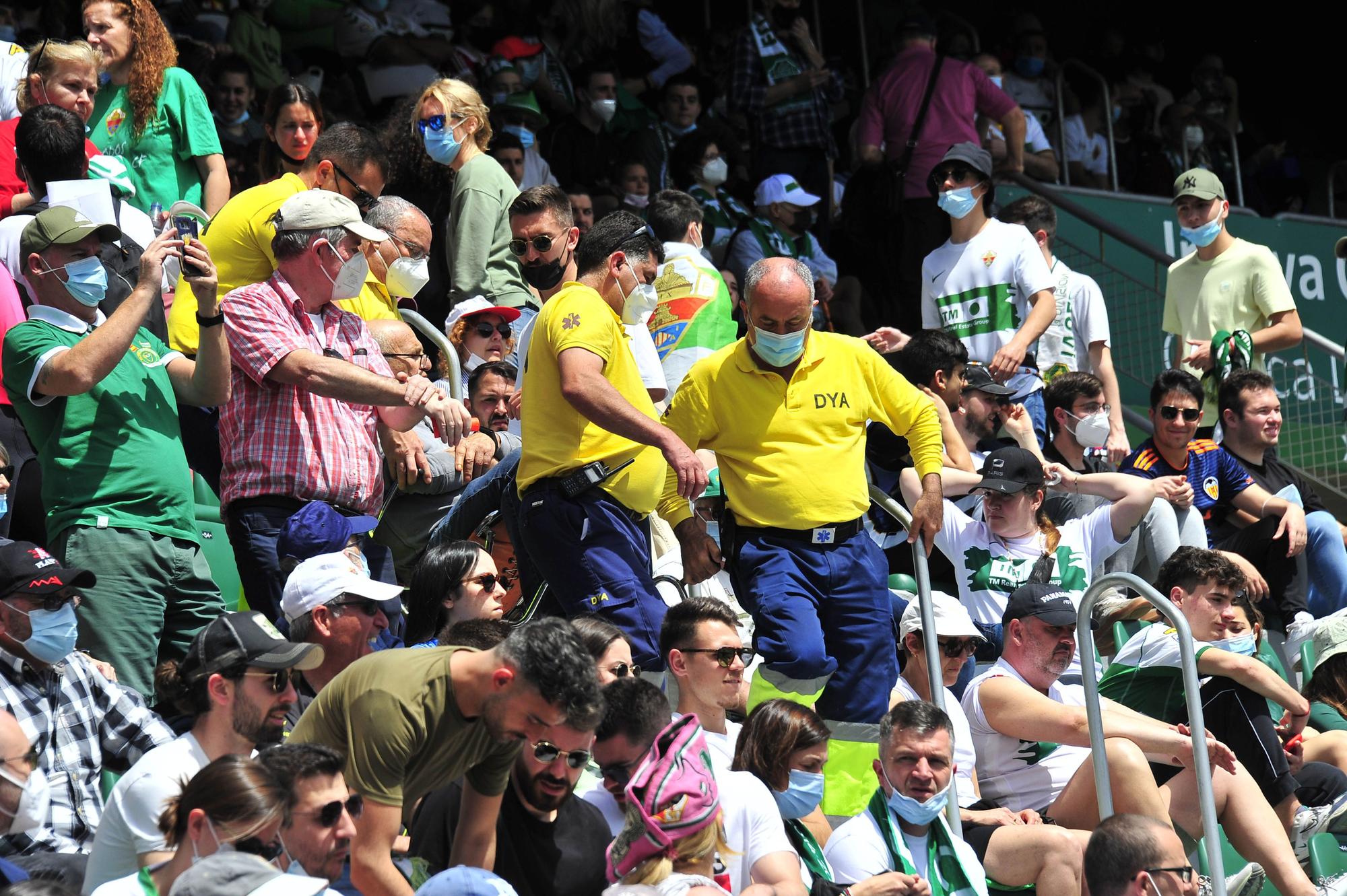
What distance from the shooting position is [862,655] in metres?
5.83

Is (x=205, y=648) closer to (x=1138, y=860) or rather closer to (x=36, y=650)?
(x=36, y=650)

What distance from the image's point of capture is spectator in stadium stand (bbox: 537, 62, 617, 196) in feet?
35.7

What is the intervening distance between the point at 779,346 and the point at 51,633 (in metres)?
2.45

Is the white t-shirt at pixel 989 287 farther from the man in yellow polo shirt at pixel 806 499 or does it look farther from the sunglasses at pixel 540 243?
the man in yellow polo shirt at pixel 806 499

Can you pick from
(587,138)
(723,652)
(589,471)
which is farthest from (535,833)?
(587,138)

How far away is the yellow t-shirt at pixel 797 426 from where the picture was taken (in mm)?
5898

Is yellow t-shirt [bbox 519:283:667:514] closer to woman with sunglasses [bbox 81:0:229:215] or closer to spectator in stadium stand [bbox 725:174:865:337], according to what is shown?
woman with sunglasses [bbox 81:0:229:215]

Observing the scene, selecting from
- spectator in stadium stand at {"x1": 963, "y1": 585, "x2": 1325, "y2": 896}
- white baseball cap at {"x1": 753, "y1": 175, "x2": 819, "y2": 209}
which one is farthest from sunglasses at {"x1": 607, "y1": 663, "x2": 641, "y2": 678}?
white baseball cap at {"x1": 753, "y1": 175, "x2": 819, "y2": 209}

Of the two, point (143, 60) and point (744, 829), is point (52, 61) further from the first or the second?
point (744, 829)

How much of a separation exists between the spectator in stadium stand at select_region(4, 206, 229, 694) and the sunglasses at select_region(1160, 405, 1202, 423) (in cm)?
457

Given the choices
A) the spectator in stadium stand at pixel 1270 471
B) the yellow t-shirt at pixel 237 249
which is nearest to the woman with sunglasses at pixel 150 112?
the yellow t-shirt at pixel 237 249

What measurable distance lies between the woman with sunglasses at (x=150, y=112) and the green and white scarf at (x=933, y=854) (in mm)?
3803

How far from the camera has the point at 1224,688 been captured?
6.63 meters

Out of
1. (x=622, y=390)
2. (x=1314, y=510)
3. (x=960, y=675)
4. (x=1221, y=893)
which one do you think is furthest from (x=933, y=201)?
(x=1221, y=893)
